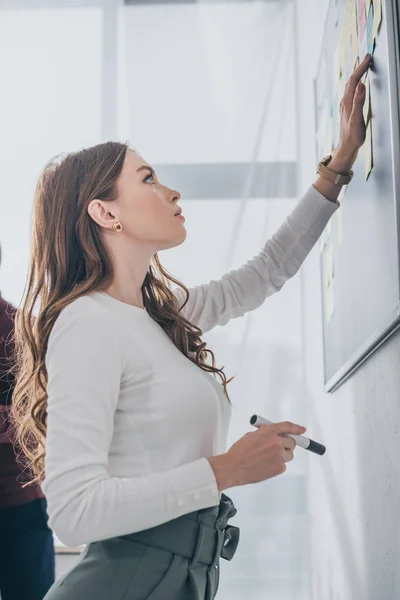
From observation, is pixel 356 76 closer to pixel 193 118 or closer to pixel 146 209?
pixel 146 209

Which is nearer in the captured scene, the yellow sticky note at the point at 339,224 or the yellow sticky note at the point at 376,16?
the yellow sticky note at the point at 376,16

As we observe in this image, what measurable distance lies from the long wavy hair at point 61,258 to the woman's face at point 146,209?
0.02m

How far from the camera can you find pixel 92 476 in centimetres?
81

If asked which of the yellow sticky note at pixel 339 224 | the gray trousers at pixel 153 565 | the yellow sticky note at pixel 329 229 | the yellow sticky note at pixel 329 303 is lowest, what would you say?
the gray trousers at pixel 153 565

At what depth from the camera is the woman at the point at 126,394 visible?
32.5 inches

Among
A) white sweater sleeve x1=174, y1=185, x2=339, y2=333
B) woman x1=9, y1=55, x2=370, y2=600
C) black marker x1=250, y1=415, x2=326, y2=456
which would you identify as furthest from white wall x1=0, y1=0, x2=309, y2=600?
black marker x1=250, y1=415, x2=326, y2=456

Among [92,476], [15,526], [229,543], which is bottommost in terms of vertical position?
[15,526]

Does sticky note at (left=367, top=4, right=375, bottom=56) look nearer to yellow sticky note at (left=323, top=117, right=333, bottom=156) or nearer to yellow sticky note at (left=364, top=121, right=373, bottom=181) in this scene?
yellow sticky note at (left=364, top=121, right=373, bottom=181)

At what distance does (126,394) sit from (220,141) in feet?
6.17

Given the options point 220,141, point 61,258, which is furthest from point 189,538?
point 220,141

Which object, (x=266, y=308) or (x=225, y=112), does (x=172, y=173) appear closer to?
(x=225, y=112)

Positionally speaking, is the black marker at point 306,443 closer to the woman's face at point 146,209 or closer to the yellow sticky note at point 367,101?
the woman's face at point 146,209

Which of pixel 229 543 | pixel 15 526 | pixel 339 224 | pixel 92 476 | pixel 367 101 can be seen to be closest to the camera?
pixel 92 476

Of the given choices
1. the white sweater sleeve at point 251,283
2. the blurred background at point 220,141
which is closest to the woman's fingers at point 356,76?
the white sweater sleeve at point 251,283
